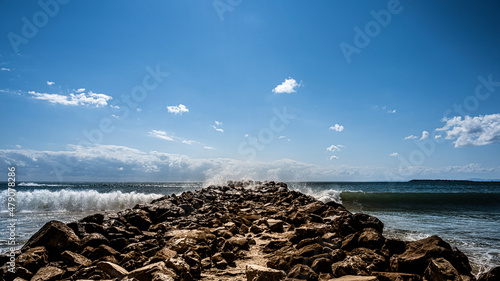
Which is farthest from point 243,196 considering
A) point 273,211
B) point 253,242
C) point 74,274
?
point 74,274

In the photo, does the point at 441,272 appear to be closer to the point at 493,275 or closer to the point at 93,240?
the point at 493,275

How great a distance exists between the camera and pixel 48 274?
3238 mm

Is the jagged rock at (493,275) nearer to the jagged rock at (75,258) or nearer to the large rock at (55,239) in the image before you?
the jagged rock at (75,258)

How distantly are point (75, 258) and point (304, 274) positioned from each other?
330 centimetres

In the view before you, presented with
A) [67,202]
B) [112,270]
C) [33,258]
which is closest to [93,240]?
[33,258]

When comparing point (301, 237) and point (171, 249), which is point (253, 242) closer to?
point (301, 237)

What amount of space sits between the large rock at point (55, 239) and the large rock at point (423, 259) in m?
4.77

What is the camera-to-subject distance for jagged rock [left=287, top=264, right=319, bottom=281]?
9.52 feet

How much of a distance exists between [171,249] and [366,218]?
3.67 metres

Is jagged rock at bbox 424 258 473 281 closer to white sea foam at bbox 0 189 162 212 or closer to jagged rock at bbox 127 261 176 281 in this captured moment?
jagged rock at bbox 127 261 176 281

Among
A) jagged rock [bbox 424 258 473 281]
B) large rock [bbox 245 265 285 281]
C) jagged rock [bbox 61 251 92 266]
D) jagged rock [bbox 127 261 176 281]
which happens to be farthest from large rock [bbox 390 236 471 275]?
jagged rock [bbox 61 251 92 266]

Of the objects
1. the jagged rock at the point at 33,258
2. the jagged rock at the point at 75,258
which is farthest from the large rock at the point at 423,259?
the jagged rock at the point at 33,258

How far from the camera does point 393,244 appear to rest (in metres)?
3.47

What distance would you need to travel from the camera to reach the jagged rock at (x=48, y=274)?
3174 millimetres
